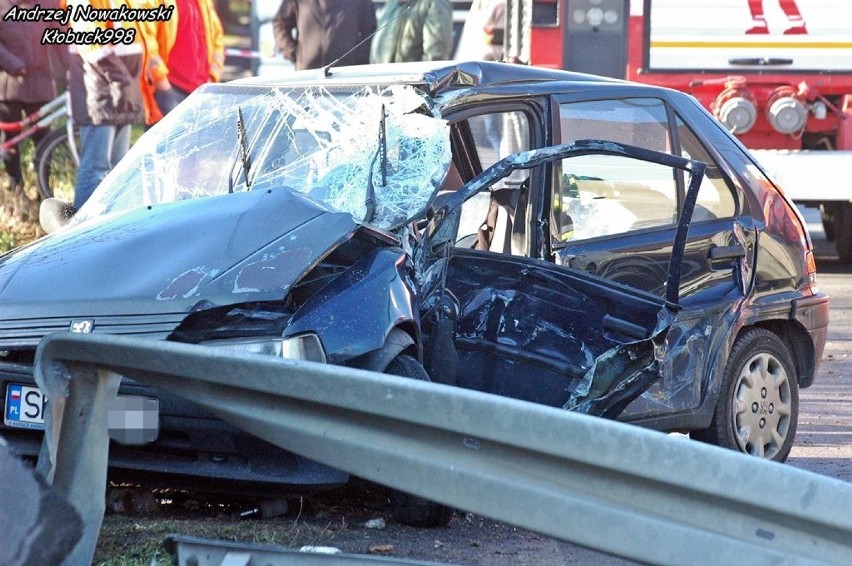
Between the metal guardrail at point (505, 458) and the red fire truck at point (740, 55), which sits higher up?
the red fire truck at point (740, 55)

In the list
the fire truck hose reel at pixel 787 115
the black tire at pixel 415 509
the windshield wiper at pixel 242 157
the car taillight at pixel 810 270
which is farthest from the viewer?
the fire truck hose reel at pixel 787 115

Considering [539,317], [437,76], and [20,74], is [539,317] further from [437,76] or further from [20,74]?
[20,74]

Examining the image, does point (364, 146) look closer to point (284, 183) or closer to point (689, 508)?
point (284, 183)

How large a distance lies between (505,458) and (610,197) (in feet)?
10.2

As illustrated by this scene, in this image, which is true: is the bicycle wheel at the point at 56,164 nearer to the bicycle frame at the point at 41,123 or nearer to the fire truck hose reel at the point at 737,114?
the bicycle frame at the point at 41,123

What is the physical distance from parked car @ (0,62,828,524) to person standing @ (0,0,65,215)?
552cm

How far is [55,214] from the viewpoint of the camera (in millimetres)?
5320

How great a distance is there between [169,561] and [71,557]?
1244 millimetres

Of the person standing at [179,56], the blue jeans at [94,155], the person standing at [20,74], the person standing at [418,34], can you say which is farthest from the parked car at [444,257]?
the person standing at [418,34]

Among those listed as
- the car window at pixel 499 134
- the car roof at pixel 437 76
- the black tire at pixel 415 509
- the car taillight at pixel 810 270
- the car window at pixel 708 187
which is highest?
the car roof at pixel 437 76

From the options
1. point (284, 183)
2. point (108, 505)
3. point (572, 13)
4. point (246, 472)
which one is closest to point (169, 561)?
point (246, 472)

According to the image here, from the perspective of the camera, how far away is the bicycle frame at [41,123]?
35.4ft

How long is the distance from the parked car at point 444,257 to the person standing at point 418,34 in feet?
20.4

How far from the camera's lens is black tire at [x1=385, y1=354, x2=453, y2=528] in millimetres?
4234
